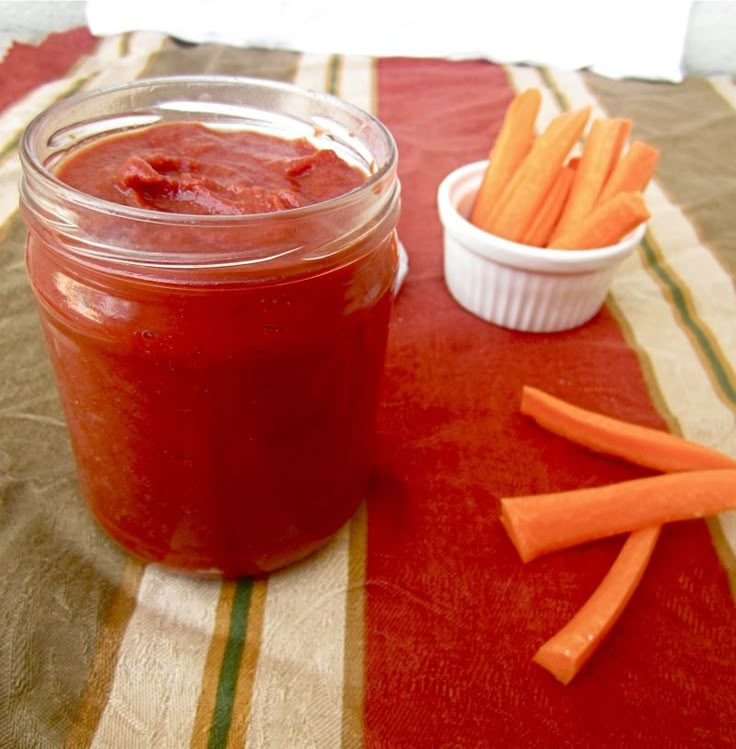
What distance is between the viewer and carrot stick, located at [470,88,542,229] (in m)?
1.30

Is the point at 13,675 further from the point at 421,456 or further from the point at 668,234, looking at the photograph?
the point at 668,234

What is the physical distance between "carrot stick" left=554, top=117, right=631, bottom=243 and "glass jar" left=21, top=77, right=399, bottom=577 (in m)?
0.56

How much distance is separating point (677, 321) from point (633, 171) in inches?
10.8

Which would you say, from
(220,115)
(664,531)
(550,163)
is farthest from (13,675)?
(550,163)

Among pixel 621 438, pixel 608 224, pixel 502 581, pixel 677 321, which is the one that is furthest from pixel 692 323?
pixel 502 581

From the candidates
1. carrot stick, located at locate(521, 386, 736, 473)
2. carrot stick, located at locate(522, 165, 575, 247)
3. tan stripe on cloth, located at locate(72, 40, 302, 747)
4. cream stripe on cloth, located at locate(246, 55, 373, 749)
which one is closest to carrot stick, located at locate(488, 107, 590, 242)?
carrot stick, located at locate(522, 165, 575, 247)

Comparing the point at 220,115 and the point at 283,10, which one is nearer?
the point at 220,115

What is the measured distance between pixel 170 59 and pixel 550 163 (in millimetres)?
1289

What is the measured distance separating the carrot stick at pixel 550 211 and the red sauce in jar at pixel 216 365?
0.56 meters

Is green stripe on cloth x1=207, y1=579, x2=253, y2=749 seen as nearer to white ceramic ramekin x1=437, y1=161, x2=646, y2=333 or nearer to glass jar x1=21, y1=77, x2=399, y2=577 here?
glass jar x1=21, y1=77, x2=399, y2=577

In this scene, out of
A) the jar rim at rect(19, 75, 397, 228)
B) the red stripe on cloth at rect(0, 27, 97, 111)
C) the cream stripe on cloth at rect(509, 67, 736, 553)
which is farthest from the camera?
the red stripe on cloth at rect(0, 27, 97, 111)

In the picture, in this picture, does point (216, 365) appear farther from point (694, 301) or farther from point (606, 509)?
point (694, 301)

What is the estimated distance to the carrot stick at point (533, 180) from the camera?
1.25 meters

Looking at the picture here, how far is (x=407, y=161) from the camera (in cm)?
175
